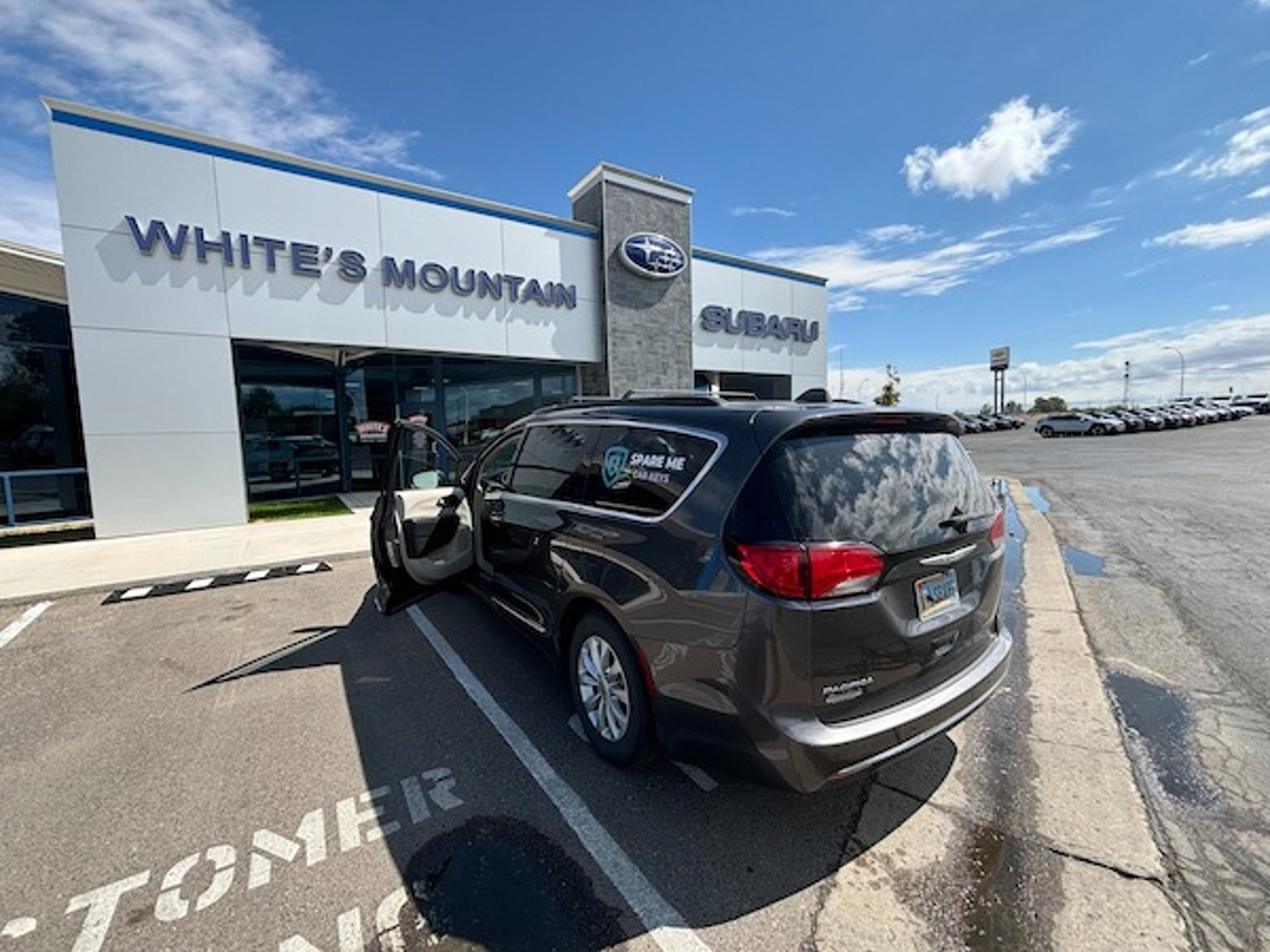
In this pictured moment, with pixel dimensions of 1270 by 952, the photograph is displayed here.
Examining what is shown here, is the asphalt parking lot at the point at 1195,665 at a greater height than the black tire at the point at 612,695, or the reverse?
the black tire at the point at 612,695

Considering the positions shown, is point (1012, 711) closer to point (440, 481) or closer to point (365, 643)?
point (365, 643)

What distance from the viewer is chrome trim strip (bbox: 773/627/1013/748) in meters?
2.17

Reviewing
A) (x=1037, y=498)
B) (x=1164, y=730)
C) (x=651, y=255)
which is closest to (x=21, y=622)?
(x=1164, y=730)

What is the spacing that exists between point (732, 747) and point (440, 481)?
4419 mm

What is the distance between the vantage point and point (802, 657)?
216cm

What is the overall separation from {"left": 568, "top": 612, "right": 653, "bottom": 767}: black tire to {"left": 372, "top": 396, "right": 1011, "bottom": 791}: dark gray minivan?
11 mm

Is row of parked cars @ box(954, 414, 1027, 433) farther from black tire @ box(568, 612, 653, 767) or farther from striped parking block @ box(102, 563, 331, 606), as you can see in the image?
black tire @ box(568, 612, 653, 767)

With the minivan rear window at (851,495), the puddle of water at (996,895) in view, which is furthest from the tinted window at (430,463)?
the puddle of water at (996,895)

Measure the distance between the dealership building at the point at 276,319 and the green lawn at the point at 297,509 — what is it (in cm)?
72

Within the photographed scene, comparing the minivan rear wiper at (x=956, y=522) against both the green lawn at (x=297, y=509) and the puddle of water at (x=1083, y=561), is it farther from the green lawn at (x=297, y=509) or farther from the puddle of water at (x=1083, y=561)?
the green lawn at (x=297, y=509)

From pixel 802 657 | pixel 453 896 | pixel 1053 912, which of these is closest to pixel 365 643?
pixel 453 896

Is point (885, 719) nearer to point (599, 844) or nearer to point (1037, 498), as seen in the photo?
point (599, 844)

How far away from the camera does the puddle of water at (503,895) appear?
1.98 m

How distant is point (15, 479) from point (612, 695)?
41.2 ft
